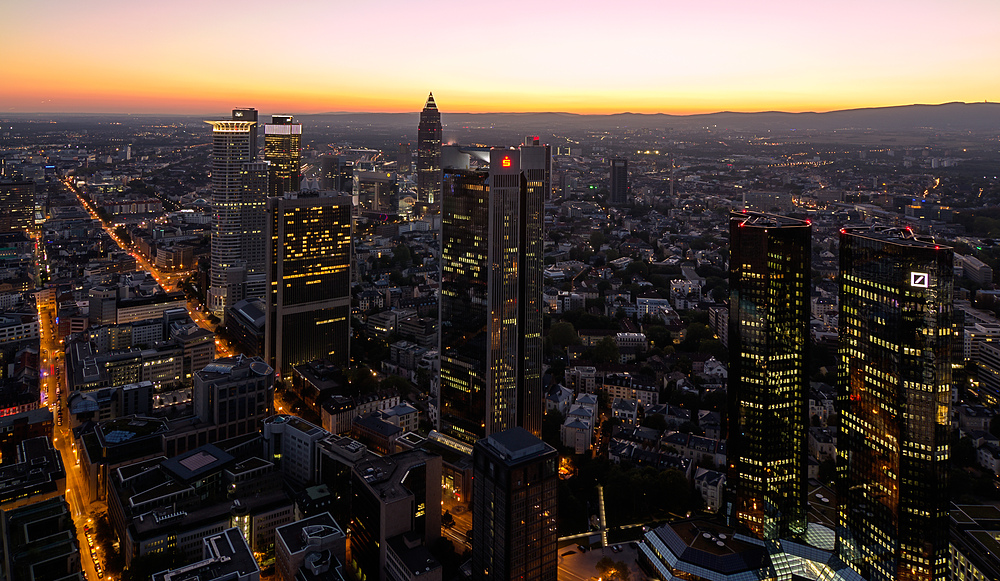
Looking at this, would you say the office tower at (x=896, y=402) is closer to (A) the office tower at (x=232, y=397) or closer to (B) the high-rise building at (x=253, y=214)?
(A) the office tower at (x=232, y=397)

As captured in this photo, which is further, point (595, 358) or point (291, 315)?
point (595, 358)

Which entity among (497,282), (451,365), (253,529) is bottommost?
(253,529)

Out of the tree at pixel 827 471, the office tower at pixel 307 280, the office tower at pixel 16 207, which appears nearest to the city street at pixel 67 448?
the office tower at pixel 307 280

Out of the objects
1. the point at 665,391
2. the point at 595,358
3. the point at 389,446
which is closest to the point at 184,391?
the point at 389,446

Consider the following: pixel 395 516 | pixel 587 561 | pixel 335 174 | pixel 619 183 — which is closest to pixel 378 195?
pixel 335 174

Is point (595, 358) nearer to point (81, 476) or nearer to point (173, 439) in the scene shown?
point (173, 439)

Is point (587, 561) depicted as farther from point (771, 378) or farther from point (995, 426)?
point (995, 426)

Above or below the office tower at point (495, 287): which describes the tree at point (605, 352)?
below

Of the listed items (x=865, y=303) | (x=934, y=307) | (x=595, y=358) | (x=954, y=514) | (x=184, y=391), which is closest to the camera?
(x=934, y=307)
